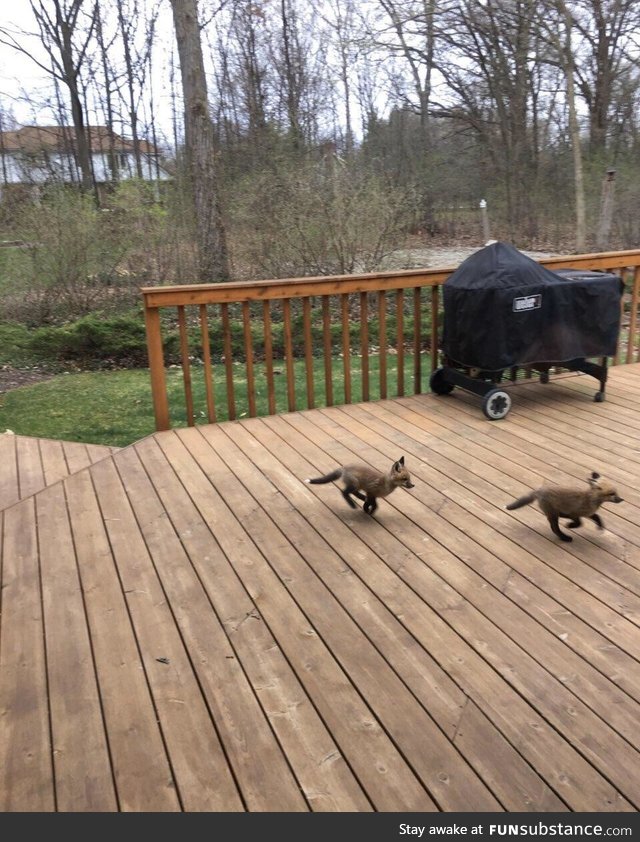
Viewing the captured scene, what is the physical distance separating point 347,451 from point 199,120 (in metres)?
7.17

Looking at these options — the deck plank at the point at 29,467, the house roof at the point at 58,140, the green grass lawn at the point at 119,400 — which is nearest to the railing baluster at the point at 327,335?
the green grass lawn at the point at 119,400

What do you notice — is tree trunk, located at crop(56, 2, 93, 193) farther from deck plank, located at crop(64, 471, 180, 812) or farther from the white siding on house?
deck plank, located at crop(64, 471, 180, 812)

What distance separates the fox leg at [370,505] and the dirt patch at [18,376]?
4.91 meters

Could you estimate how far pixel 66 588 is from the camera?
252cm

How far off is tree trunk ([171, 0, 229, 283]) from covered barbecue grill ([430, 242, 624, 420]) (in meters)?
5.74

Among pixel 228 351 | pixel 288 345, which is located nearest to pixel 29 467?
pixel 228 351

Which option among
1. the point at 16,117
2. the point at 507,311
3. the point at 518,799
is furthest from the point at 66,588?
the point at 16,117

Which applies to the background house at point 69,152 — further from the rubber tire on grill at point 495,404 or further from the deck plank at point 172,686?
the deck plank at point 172,686

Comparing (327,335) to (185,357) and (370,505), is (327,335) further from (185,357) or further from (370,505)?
(370,505)

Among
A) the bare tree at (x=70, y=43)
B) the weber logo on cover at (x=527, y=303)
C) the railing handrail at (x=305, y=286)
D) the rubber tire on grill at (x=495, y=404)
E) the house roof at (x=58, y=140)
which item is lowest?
the rubber tire on grill at (x=495, y=404)

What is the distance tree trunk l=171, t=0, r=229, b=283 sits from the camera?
9.29 m

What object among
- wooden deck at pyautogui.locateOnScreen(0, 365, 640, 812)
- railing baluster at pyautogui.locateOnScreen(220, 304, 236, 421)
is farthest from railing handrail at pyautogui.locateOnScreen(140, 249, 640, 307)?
wooden deck at pyautogui.locateOnScreen(0, 365, 640, 812)

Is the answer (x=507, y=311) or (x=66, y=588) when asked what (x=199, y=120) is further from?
(x=66, y=588)

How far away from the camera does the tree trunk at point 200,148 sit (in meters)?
9.29
